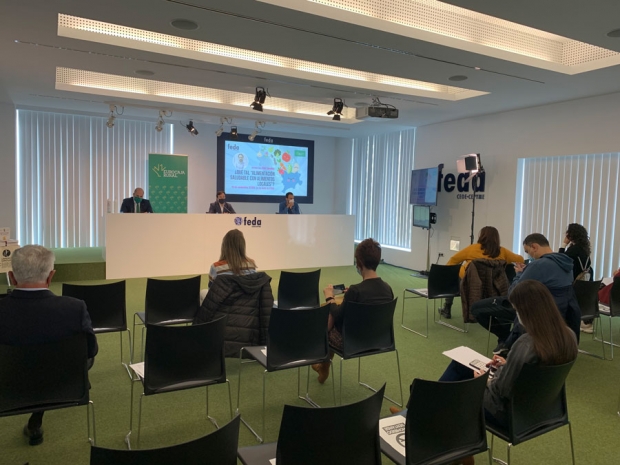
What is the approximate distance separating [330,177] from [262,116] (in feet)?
12.6

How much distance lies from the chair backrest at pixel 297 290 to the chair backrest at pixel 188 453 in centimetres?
302

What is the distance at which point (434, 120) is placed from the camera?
8758mm

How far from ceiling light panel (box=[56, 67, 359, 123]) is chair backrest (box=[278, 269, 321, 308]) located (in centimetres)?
421

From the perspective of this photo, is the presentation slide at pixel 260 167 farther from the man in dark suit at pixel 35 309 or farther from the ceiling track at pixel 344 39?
the man in dark suit at pixel 35 309

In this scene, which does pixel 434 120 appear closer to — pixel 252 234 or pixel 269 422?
pixel 252 234

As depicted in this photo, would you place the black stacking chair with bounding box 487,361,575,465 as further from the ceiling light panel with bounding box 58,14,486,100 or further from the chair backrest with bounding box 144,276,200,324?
the ceiling light panel with bounding box 58,14,486,100

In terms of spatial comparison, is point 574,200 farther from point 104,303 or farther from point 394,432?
point 104,303

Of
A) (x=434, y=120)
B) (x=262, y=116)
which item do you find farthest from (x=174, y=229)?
(x=434, y=120)

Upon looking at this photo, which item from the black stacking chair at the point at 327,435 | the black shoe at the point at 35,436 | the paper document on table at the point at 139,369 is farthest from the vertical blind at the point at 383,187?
the black stacking chair at the point at 327,435

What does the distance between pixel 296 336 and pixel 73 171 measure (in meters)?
8.07

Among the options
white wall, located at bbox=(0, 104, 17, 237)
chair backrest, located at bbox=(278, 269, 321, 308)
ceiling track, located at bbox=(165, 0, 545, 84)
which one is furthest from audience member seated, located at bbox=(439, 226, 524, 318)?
white wall, located at bbox=(0, 104, 17, 237)

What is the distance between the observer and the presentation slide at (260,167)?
10594 mm

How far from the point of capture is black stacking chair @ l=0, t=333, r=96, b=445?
228 centimetres

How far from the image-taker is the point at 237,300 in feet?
12.1
